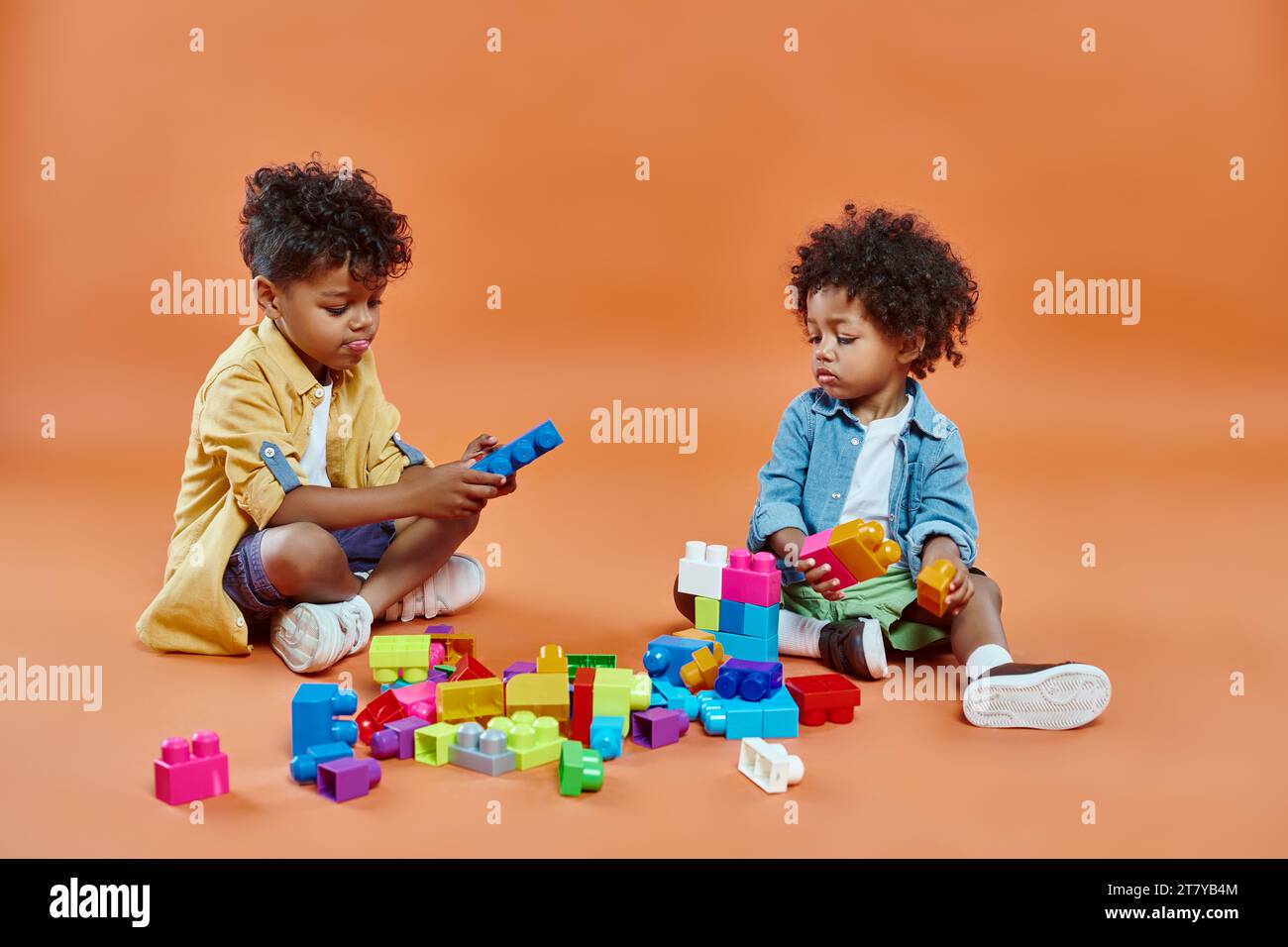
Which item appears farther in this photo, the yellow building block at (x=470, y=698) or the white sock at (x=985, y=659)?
the white sock at (x=985, y=659)

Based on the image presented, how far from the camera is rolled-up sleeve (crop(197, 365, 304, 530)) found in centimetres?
290

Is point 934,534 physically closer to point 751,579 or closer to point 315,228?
point 751,579

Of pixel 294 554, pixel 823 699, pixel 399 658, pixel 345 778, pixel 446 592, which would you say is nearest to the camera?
pixel 345 778

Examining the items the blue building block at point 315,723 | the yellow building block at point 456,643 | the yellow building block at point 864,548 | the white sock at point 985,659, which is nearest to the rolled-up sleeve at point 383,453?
the yellow building block at point 456,643

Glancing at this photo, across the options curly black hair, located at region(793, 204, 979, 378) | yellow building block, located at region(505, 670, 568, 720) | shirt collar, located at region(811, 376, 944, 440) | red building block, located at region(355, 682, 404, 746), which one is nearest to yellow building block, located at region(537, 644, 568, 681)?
yellow building block, located at region(505, 670, 568, 720)

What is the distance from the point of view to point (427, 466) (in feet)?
11.1

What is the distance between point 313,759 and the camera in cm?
229

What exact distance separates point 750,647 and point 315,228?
1.24 meters

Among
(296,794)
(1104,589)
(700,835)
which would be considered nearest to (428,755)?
(296,794)

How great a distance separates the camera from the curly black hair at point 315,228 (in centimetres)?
294

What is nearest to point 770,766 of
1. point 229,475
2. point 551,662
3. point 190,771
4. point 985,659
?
point 551,662

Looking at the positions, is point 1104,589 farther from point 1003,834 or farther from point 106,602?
A: point 106,602

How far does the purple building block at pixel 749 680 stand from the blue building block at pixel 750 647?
13 centimetres

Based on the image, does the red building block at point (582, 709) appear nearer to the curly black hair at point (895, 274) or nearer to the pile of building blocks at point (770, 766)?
the pile of building blocks at point (770, 766)
